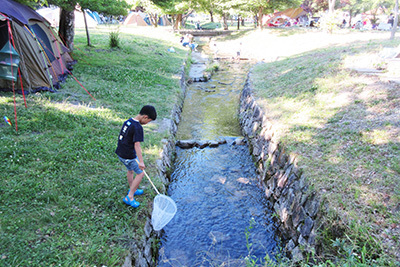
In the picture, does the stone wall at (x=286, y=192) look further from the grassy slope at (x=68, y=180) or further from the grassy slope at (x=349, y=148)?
the grassy slope at (x=68, y=180)

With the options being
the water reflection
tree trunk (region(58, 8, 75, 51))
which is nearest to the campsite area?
the water reflection

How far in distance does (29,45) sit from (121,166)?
5.69 metres

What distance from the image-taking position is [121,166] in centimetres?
536

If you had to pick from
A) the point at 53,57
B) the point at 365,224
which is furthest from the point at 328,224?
the point at 53,57

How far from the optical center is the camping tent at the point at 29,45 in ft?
24.1

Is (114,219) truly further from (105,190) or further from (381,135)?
(381,135)

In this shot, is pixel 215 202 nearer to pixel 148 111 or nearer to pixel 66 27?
pixel 148 111

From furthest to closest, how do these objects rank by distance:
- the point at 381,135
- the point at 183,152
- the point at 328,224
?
the point at 183,152 < the point at 381,135 < the point at 328,224

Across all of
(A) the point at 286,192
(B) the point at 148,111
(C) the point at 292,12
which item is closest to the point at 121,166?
(B) the point at 148,111

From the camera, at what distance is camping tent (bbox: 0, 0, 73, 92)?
7.36 meters

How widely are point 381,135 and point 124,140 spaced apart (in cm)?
496

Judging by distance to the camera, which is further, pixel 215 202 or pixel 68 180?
pixel 215 202

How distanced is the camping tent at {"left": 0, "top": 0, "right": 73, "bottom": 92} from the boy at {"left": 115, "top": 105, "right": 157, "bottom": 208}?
5155 mm

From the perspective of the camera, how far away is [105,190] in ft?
15.1
